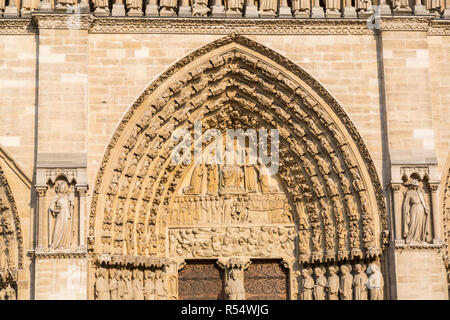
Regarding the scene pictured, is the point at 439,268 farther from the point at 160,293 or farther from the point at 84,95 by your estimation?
the point at 84,95

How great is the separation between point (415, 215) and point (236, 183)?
2.95 meters

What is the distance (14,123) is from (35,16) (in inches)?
62.6

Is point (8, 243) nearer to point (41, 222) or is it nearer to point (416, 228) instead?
point (41, 222)

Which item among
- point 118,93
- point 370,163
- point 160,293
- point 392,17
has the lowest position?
point 160,293

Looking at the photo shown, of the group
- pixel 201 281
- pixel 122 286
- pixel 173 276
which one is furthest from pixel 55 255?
pixel 201 281

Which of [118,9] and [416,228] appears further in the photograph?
[118,9]

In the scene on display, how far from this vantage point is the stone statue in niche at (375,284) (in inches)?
657

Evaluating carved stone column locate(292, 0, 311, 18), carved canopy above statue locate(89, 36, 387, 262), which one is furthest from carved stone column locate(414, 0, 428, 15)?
carved canopy above statue locate(89, 36, 387, 262)

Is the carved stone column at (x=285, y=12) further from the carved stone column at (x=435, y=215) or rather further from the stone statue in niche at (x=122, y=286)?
the stone statue in niche at (x=122, y=286)

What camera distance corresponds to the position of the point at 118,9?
17.2m

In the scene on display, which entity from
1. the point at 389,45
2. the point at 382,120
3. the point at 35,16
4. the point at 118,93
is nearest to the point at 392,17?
the point at 389,45

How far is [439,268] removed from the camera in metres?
16.5

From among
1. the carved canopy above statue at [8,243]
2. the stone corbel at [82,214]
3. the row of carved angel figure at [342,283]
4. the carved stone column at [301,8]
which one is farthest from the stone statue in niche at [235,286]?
the carved stone column at [301,8]

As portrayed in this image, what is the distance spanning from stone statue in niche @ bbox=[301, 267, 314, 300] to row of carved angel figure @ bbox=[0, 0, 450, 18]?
3859mm
